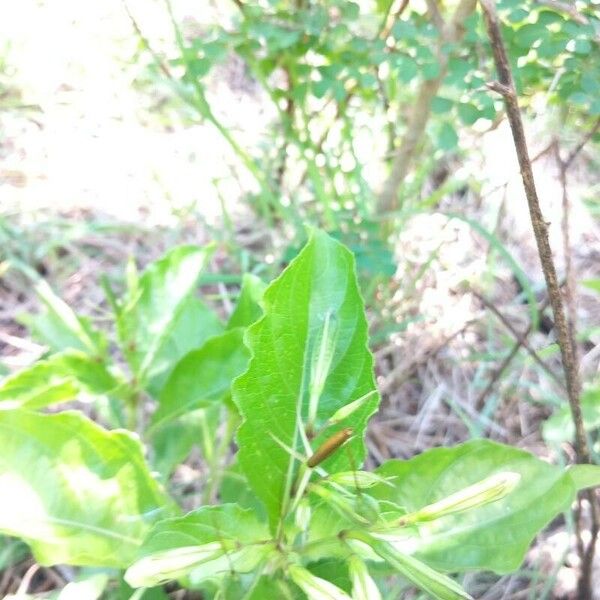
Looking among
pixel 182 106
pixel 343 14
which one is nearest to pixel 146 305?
pixel 343 14

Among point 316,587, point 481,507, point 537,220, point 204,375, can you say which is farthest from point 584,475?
point 204,375

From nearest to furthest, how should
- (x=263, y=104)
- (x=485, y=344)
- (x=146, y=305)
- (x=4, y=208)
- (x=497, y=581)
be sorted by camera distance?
(x=146, y=305) < (x=497, y=581) < (x=485, y=344) < (x=4, y=208) < (x=263, y=104)

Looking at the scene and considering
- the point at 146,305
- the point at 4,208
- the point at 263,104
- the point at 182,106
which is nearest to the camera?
the point at 146,305

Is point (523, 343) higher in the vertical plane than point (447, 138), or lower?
lower

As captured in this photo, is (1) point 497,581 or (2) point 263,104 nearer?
(1) point 497,581

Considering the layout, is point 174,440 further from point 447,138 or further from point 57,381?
point 447,138

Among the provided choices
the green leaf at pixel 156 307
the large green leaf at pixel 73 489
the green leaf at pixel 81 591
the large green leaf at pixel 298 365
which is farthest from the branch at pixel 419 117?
the green leaf at pixel 81 591

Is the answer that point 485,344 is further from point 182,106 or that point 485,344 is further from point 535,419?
point 182,106
